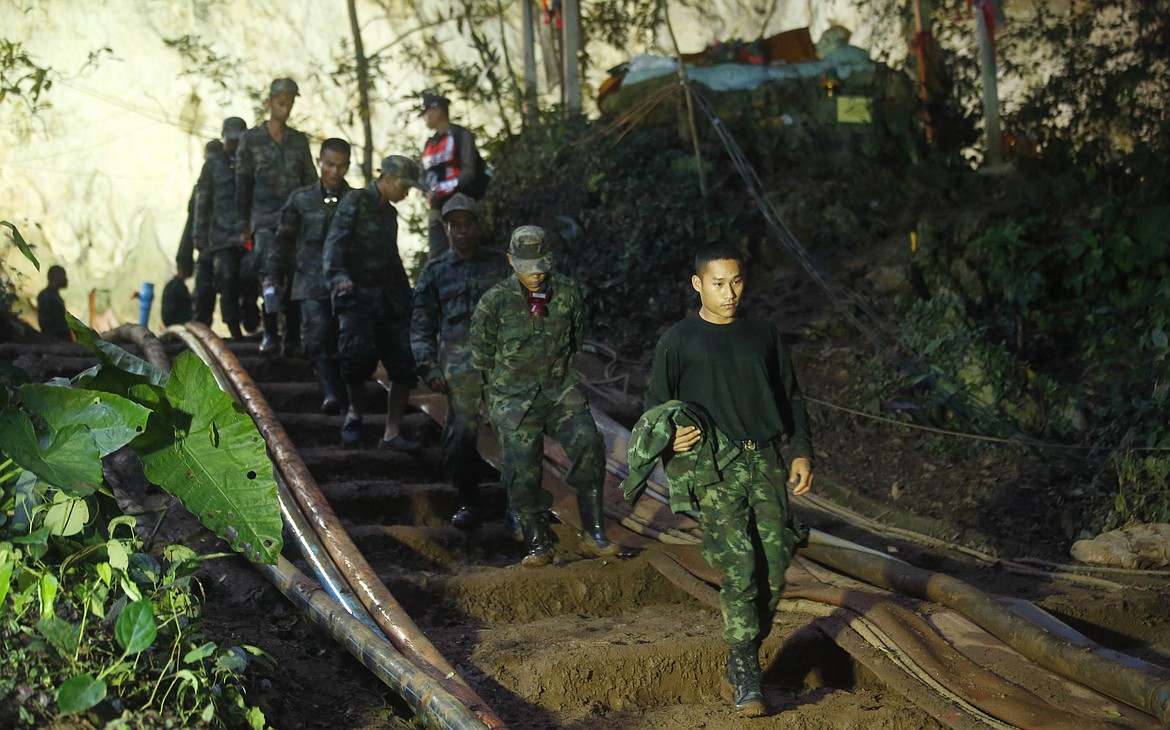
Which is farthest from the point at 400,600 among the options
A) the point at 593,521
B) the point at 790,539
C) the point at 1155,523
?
the point at 1155,523

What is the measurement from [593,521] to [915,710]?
7.91 ft

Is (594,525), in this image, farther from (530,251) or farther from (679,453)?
(679,453)

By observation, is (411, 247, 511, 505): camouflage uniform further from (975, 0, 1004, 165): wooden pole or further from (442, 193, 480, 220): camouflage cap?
(975, 0, 1004, 165): wooden pole

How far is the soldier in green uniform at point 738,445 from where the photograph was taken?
4895 mm

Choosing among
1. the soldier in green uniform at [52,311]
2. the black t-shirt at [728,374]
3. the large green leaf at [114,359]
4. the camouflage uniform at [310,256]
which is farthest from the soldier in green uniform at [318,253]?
the soldier in green uniform at [52,311]

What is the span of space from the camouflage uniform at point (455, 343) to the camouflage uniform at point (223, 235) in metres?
3.54

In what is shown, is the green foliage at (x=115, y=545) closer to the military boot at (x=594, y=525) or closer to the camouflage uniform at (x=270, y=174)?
the military boot at (x=594, y=525)

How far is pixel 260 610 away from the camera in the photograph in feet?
18.9

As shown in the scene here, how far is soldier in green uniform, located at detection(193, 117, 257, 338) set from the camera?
35.4 feet

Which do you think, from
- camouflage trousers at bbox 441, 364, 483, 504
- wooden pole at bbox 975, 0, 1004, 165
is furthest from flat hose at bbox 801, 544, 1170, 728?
wooden pole at bbox 975, 0, 1004, 165

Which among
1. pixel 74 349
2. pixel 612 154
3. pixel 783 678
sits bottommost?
pixel 783 678

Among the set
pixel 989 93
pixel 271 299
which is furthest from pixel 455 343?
pixel 989 93

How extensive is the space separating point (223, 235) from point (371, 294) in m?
2.97

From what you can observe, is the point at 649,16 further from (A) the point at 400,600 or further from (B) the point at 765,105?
(A) the point at 400,600
